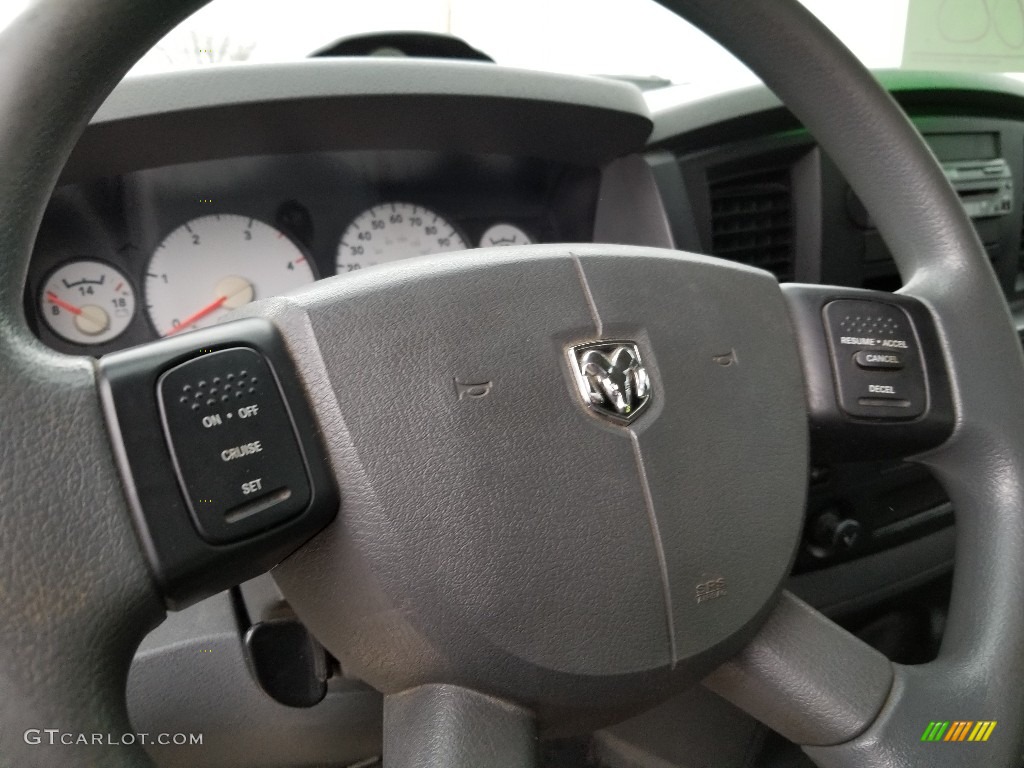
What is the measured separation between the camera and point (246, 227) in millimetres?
1169

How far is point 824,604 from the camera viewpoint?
1.13m

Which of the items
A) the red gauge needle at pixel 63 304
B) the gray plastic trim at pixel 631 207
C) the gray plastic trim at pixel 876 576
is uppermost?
the gray plastic trim at pixel 631 207

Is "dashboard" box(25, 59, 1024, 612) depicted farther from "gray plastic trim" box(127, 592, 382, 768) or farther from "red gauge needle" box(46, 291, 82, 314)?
"gray plastic trim" box(127, 592, 382, 768)

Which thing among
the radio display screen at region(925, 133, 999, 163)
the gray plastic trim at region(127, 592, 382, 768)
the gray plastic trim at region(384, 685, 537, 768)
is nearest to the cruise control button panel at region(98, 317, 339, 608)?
the gray plastic trim at region(384, 685, 537, 768)

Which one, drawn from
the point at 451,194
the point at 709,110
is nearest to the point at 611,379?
the point at 709,110

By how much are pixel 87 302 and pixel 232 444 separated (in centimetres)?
85

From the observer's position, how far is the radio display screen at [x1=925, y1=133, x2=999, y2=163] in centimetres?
132

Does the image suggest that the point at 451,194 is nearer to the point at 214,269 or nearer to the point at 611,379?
the point at 214,269

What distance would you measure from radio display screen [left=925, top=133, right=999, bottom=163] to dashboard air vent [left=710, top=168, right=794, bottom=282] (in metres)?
0.32

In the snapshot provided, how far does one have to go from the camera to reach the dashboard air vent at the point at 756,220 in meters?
1.12

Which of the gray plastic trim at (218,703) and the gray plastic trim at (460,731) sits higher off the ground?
the gray plastic trim at (460,731)

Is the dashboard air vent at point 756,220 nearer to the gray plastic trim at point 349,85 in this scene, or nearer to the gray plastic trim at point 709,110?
the gray plastic trim at point 709,110

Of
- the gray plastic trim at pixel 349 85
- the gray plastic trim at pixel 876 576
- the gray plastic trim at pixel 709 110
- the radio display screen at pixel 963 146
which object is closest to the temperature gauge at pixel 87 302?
the gray plastic trim at pixel 349 85

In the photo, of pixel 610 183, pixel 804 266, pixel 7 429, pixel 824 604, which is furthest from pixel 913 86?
pixel 7 429
